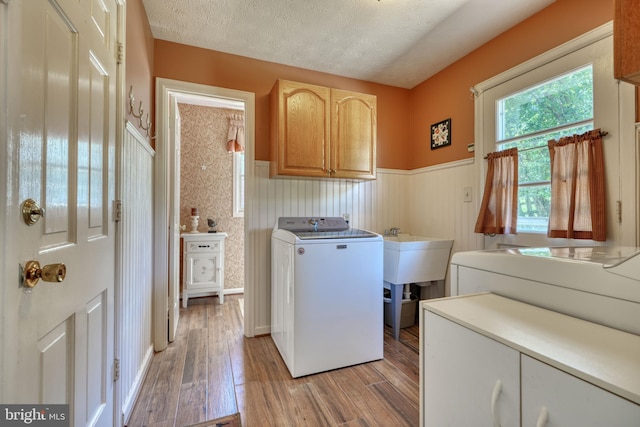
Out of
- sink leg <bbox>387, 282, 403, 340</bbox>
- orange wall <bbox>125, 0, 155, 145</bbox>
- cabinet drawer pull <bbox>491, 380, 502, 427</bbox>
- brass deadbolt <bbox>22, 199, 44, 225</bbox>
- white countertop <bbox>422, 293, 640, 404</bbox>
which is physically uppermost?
orange wall <bbox>125, 0, 155, 145</bbox>

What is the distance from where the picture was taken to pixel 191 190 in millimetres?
3527

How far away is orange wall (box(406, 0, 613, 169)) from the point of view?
166 cm

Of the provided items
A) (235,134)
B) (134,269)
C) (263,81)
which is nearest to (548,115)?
(263,81)

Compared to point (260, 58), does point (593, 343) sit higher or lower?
lower

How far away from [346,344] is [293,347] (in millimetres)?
402

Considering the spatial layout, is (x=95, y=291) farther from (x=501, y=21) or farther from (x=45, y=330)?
(x=501, y=21)

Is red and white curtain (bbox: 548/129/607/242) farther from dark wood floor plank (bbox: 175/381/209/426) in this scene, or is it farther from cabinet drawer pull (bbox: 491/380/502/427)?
dark wood floor plank (bbox: 175/381/209/426)

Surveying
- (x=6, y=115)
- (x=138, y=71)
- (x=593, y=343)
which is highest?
(x=138, y=71)

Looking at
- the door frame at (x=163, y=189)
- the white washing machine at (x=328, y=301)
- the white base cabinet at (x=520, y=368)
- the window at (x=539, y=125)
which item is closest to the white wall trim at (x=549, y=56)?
the window at (x=539, y=125)

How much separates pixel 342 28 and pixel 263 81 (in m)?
0.85

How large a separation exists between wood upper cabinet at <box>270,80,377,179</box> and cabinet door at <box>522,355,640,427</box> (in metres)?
1.91

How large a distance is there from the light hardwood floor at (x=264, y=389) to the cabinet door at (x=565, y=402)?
38.6 inches

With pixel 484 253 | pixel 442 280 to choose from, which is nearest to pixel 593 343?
pixel 484 253

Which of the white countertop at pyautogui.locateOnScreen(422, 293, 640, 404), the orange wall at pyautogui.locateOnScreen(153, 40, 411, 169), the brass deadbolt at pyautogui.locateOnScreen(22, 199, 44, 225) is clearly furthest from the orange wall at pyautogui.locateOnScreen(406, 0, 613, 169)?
the brass deadbolt at pyautogui.locateOnScreen(22, 199, 44, 225)
